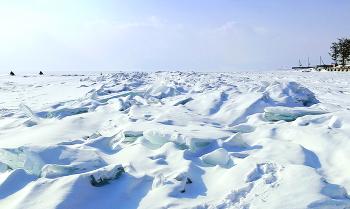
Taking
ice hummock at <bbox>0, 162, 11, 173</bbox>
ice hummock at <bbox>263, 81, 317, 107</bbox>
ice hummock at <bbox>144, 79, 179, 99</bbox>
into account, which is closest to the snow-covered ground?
ice hummock at <bbox>0, 162, 11, 173</bbox>

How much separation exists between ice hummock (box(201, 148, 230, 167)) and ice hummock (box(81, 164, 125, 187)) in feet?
2.35

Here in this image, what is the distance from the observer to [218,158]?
7.00 ft

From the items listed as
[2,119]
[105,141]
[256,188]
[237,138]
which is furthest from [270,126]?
[2,119]

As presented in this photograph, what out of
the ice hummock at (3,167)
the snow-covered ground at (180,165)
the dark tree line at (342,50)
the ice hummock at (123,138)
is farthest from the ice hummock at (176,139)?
the dark tree line at (342,50)

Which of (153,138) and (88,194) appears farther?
(153,138)

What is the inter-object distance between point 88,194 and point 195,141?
111 centimetres

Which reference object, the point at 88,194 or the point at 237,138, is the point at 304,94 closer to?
the point at 237,138

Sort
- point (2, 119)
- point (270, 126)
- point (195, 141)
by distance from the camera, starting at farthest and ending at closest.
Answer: point (2, 119), point (270, 126), point (195, 141)

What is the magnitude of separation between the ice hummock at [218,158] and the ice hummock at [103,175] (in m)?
0.72

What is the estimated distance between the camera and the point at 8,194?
1.66 metres

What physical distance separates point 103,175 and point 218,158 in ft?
2.94

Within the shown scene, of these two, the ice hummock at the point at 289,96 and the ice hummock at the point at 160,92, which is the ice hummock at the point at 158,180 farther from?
the ice hummock at the point at 160,92

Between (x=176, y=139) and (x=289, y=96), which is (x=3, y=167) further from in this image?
(x=289, y=96)

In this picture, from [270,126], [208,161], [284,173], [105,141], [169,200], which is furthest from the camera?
[270,126]
